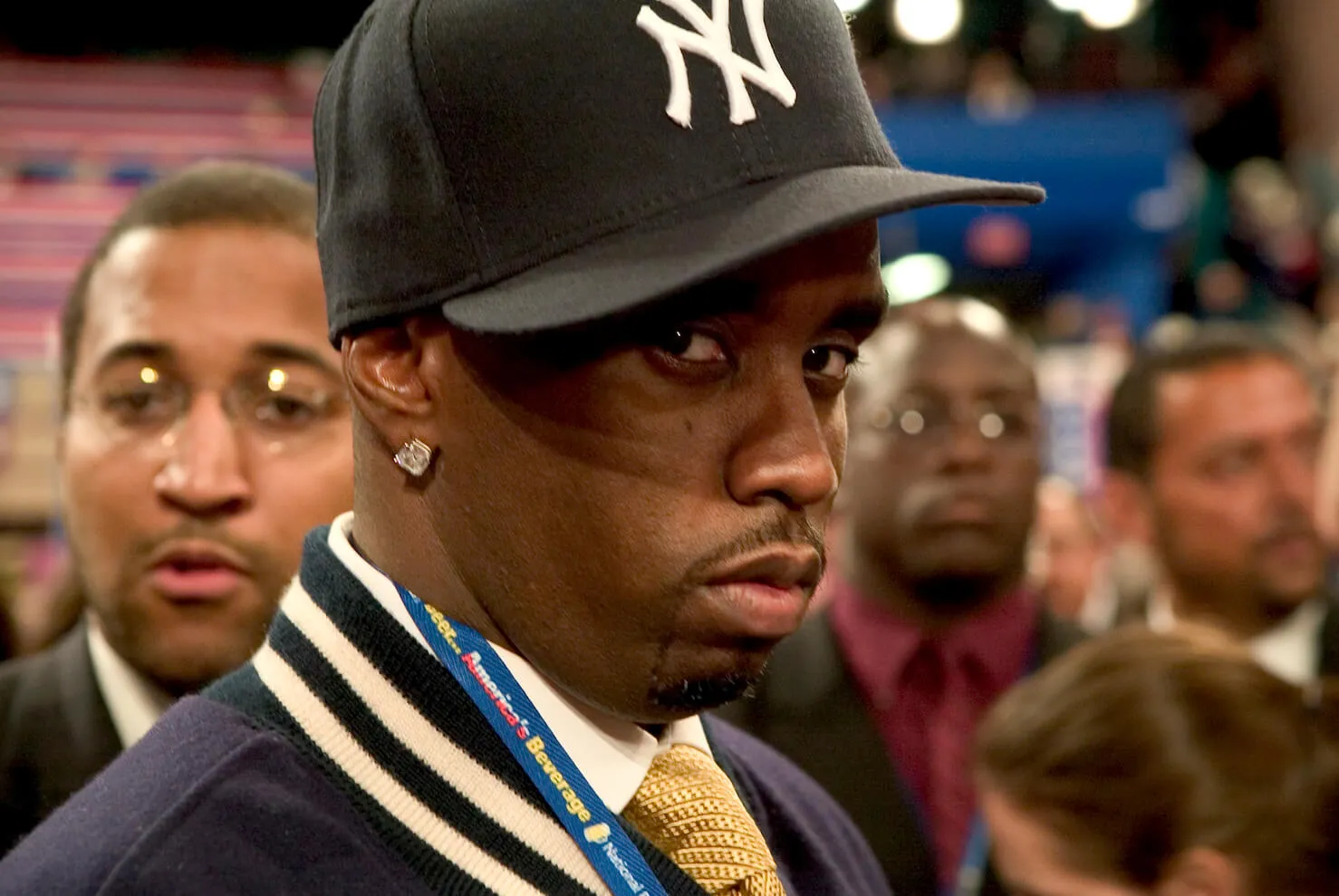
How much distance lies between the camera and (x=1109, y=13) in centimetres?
1238

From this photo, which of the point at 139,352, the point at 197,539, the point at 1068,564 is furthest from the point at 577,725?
the point at 1068,564

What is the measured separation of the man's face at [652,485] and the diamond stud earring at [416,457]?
0.01 meters

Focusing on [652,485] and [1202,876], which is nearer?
[652,485]

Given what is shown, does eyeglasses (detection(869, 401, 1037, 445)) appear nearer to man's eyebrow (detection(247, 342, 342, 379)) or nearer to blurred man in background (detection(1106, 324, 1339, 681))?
blurred man in background (detection(1106, 324, 1339, 681))

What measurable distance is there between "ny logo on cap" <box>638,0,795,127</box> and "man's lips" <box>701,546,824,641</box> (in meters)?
0.28

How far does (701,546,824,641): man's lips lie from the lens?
3.48 feet

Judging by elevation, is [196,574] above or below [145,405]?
below

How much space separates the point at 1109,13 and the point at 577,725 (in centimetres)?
1225

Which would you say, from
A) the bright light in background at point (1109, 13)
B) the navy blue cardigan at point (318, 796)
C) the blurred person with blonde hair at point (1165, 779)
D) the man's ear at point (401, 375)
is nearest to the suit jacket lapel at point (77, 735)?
the navy blue cardigan at point (318, 796)

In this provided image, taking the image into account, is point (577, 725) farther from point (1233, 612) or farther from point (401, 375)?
point (1233, 612)

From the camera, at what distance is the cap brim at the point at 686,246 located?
983 millimetres

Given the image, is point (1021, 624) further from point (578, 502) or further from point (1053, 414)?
Answer: point (1053, 414)

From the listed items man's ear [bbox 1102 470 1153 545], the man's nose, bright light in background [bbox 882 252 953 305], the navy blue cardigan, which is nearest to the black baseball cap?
the navy blue cardigan

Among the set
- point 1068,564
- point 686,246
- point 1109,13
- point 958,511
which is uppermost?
point 686,246
